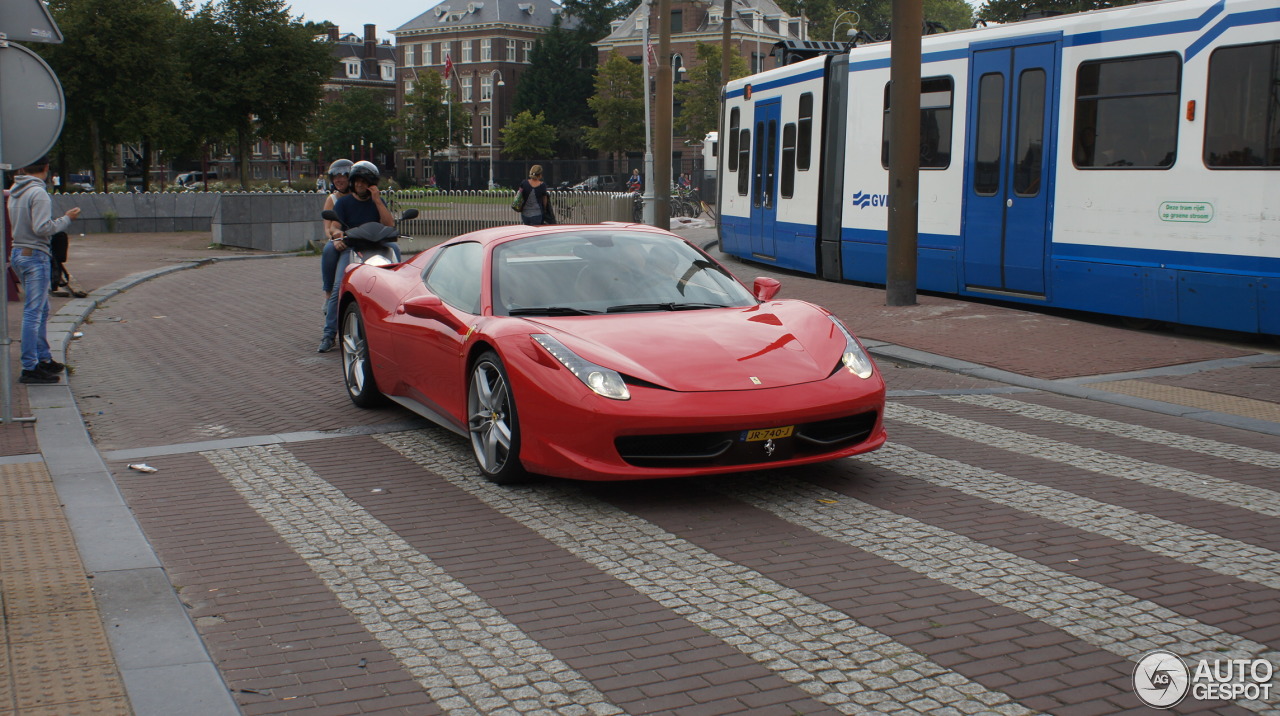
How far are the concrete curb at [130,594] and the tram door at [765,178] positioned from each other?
1298cm

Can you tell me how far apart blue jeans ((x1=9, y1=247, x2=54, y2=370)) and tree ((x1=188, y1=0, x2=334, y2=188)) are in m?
39.9

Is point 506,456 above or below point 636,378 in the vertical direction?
below

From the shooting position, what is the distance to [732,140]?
21.6m

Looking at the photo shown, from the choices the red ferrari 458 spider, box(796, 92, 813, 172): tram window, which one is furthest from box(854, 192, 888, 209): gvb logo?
the red ferrari 458 spider

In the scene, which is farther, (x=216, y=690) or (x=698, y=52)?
(x=698, y=52)

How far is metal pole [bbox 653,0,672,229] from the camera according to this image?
22422 mm

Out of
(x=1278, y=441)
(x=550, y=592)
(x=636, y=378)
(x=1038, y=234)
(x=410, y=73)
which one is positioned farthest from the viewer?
(x=410, y=73)

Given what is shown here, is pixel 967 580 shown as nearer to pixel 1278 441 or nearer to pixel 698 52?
pixel 1278 441

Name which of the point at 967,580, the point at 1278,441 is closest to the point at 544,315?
the point at 967,580

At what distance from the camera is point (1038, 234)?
13.0 meters

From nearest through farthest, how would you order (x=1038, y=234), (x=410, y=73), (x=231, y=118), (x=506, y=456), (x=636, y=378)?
(x=636, y=378) → (x=506, y=456) → (x=1038, y=234) → (x=231, y=118) → (x=410, y=73)

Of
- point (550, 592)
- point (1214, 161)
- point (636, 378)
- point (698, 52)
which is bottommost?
point (550, 592)

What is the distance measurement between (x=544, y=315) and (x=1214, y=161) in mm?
7433

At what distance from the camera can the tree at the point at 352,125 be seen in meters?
102
